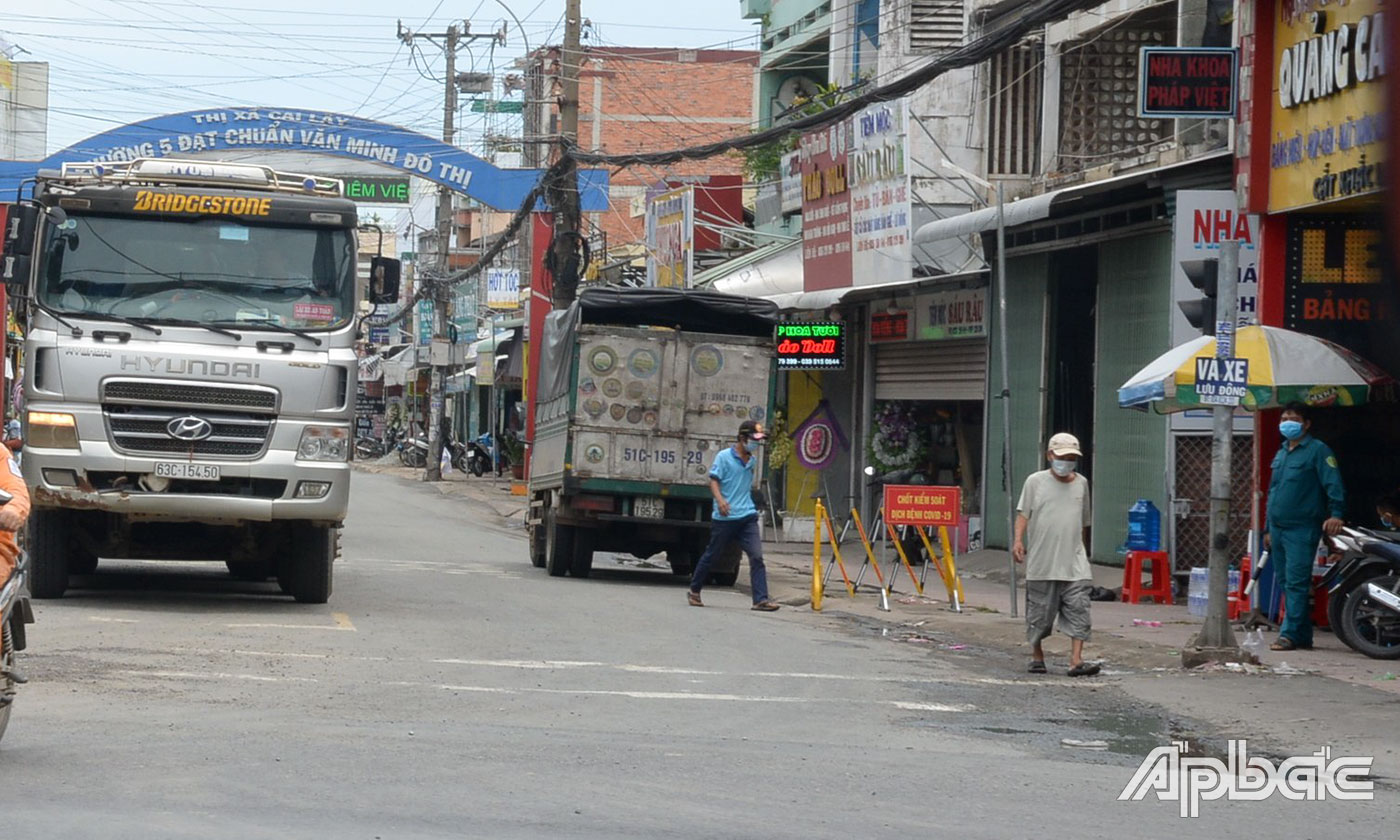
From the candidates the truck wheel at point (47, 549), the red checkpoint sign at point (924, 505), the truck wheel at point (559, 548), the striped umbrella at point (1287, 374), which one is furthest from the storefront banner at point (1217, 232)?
the truck wheel at point (47, 549)

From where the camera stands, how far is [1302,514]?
13828 mm

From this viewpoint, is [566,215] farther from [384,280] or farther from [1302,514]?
[1302,514]

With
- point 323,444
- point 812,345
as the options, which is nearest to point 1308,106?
point 323,444

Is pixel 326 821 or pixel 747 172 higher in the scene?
pixel 747 172

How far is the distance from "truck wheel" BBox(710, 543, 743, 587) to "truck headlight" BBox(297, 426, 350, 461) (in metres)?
6.57

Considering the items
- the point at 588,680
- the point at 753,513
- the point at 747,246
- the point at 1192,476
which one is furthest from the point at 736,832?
the point at 747,246

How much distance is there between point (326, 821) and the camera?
255 inches

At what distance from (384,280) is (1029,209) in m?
8.62

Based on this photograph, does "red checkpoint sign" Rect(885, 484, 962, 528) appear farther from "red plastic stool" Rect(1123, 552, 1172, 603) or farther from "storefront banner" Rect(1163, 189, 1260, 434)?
"storefront banner" Rect(1163, 189, 1260, 434)

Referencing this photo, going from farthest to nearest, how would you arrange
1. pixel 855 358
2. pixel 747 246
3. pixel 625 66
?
pixel 625 66 < pixel 747 246 < pixel 855 358

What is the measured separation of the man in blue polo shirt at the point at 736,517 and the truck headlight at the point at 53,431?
6482 millimetres

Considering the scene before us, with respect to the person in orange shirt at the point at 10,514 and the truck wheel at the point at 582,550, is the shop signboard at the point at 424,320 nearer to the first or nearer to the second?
the truck wheel at the point at 582,550

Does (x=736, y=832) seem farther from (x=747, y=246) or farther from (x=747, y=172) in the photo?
(x=747, y=172)

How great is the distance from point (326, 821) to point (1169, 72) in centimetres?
1263
